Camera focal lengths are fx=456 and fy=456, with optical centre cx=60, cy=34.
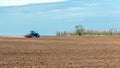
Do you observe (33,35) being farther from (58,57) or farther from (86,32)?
(58,57)

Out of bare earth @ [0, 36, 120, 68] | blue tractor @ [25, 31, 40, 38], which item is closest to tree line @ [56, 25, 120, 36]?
blue tractor @ [25, 31, 40, 38]

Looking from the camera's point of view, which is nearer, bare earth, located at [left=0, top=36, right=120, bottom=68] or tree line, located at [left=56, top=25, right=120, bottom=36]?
bare earth, located at [left=0, top=36, right=120, bottom=68]

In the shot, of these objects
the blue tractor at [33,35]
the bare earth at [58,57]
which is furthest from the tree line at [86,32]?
the bare earth at [58,57]

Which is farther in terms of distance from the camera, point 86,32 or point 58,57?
point 86,32

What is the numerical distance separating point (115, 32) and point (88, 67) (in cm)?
7215

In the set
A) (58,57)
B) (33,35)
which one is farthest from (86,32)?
(58,57)

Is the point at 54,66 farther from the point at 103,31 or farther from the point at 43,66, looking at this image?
the point at 103,31

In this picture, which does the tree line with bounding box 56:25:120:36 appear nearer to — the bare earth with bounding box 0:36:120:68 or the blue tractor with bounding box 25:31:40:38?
the blue tractor with bounding box 25:31:40:38

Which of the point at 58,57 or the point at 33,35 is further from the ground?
the point at 33,35

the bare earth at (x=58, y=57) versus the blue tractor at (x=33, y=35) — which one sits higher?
the blue tractor at (x=33, y=35)

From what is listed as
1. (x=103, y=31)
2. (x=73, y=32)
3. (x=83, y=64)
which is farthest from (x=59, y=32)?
(x=83, y=64)

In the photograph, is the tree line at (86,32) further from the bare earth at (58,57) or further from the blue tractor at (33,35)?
the bare earth at (58,57)

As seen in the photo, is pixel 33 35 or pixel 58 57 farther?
pixel 33 35

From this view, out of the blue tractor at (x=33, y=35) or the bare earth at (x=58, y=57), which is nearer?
the bare earth at (x=58, y=57)
